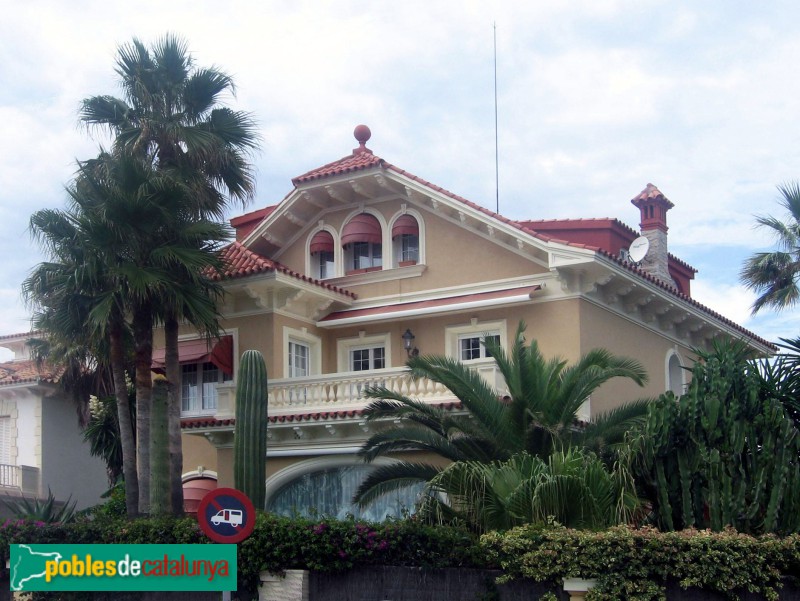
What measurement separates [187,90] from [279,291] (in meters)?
5.03

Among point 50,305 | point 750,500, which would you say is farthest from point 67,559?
point 750,500

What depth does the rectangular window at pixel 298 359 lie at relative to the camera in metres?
26.9

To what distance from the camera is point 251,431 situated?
20.5 metres

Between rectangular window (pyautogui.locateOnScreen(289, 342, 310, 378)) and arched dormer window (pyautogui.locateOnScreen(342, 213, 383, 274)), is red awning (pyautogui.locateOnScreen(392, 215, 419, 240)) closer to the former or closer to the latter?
arched dormer window (pyautogui.locateOnScreen(342, 213, 383, 274))

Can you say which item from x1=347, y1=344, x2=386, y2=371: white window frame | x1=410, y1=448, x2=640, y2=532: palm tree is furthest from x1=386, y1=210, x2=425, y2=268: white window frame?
Result: x1=410, y1=448, x2=640, y2=532: palm tree

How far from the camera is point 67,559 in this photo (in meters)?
17.4

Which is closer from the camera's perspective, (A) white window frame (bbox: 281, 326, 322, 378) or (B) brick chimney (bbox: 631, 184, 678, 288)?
(A) white window frame (bbox: 281, 326, 322, 378)

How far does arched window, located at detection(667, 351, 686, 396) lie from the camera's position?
29.3m

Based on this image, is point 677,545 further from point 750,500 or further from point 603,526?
point 750,500

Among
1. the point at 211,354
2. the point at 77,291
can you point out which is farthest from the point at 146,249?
the point at 211,354

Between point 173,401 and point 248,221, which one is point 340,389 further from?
point 248,221

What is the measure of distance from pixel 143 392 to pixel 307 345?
18.8ft

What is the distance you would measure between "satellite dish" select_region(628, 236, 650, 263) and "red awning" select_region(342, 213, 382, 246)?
263 inches

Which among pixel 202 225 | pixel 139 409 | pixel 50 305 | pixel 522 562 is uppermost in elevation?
pixel 202 225
